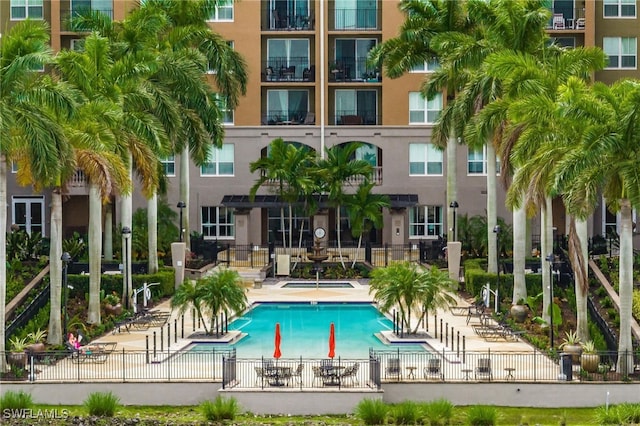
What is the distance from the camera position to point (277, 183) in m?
65.3

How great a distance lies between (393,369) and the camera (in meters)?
31.8

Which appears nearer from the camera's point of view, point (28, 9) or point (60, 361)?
point (60, 361)

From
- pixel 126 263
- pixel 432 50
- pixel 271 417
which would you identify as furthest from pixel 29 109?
pixel 432 50

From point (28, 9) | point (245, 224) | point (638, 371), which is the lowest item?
point (638, 371)

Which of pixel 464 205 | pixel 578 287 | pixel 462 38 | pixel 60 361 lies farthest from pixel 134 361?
pixel 464 205

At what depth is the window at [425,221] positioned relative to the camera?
2640 inches

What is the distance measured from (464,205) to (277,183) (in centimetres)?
1009

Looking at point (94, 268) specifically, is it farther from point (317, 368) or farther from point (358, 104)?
point (358, 104)

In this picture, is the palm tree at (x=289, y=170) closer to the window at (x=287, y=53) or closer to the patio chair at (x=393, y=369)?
the window at (x=287, y=53)

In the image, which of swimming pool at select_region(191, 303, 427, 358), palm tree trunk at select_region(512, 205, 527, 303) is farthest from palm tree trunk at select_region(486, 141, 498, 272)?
swimming pool at select_region(191, 303, 427, 358)

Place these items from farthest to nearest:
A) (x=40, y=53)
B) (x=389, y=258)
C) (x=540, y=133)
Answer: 1. (x=389, y=258)
2. (x=540, y=133)
3. (x=40, y=53)

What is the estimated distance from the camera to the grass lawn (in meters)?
28.3

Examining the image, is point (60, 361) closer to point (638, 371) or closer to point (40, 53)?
point (40, 53)

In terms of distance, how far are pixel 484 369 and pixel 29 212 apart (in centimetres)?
4020
